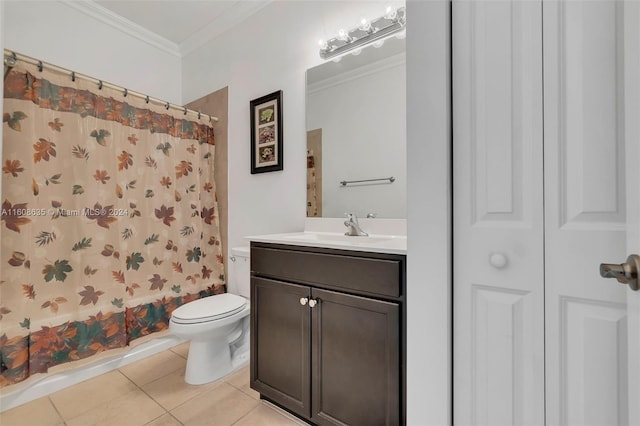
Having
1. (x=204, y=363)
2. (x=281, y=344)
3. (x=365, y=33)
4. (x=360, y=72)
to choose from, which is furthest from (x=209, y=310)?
(x=365, y=33)

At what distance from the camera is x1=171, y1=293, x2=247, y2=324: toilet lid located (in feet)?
5.41

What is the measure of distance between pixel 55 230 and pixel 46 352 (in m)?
0.70

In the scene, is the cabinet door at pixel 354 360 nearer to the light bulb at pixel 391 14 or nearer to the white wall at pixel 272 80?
the white wall at pixel 272 80

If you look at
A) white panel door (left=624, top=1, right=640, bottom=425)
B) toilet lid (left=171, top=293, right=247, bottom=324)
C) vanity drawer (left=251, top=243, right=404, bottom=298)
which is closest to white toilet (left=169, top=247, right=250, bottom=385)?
toilet lid (left=171, top=293, right=247, bottom=324)

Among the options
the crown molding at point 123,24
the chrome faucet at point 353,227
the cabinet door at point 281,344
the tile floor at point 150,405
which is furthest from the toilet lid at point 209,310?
the crown molding at point 123,24

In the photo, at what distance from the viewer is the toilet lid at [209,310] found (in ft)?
5.41

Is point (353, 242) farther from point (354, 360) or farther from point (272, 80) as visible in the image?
point (272, 80)

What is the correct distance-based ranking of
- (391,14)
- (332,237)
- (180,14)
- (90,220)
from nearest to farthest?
(391,14)
(332,237)
(90,220)
(180,14)

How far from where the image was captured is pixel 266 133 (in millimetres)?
2117

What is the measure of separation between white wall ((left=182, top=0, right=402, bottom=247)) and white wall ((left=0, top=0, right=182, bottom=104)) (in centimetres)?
44

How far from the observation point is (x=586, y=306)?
72 cm

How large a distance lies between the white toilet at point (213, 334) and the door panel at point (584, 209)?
1.57 m

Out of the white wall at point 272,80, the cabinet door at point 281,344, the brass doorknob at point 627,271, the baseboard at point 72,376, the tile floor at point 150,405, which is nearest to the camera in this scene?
the brass doorknob at point 627,271

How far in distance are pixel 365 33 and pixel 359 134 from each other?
564 mm
